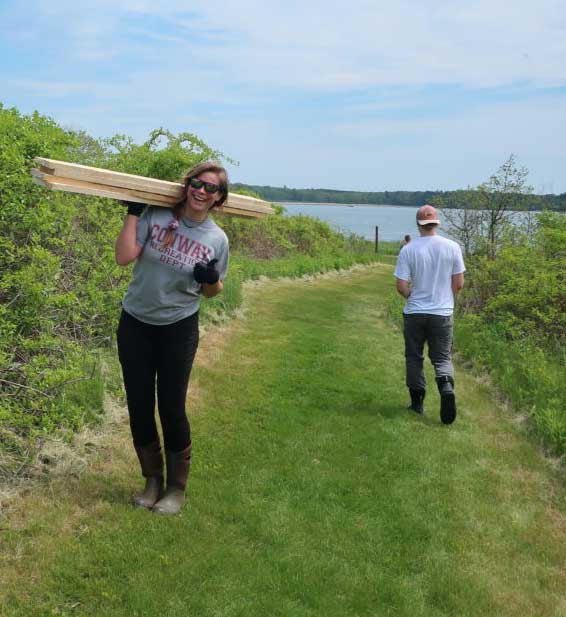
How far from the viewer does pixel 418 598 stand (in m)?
3.26

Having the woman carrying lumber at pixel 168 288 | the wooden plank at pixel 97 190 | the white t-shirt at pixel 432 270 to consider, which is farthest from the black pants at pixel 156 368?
the white t-shirt at pixel 432 270

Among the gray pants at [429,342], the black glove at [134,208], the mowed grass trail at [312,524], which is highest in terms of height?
the black glove at [134,208]

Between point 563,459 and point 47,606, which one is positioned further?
point 563,459

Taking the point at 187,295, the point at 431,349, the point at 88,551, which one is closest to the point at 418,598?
the point at 88,551

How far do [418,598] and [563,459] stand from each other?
96.8 inches

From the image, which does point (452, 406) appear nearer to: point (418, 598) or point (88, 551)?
point (418, 598)

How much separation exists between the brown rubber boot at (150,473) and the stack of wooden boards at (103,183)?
1.50m

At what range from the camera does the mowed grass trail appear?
3186 millimetres

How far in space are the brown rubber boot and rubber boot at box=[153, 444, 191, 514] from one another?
0.23ft

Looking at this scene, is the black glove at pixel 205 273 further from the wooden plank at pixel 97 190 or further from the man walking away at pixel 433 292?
the man walking away at pixel 433 292

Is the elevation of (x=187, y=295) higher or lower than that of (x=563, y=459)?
higher

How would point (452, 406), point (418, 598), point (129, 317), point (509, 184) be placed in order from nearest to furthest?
point (418, 598), point (129, 317), point (452, 406), point (509, 184)

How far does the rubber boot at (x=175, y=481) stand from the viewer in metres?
3.89

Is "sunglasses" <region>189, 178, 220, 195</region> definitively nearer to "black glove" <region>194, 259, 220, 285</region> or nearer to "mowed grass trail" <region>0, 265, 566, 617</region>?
"black glove" <region>194, 259, 220, 285</region>
